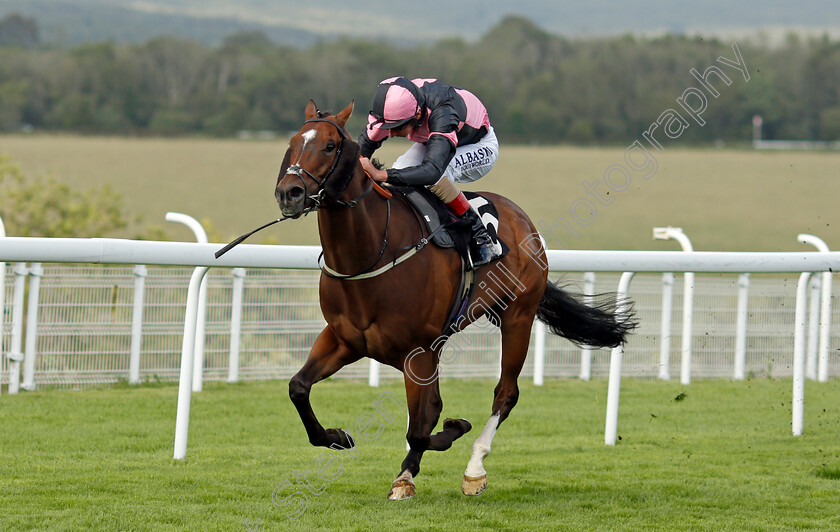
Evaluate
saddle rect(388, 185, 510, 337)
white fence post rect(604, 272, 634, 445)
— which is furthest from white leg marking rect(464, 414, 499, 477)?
white fence post rect(604, 272, 634, 445)

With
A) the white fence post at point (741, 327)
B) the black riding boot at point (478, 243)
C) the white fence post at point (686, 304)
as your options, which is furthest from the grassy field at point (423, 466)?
the black riding boot at point (478, 243)

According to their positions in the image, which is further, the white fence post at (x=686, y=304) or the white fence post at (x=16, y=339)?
the white fence post at (x=686, y=304)

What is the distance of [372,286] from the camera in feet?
11.9

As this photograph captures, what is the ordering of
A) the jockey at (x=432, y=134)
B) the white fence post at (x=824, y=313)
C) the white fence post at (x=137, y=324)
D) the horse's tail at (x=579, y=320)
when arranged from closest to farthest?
the jockey at (x=432, y=134), the horse's tail at (x=579, y=320), the white fence post at (x=824, y=313), the white fence post at (x=137, y=324)

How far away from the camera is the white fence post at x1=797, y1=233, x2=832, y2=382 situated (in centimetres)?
573

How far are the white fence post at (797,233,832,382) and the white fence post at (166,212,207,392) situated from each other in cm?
362

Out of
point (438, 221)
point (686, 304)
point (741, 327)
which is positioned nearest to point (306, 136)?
point (438, 221)

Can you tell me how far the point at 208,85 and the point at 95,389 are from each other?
45.2 meters

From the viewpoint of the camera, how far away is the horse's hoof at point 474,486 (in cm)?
399

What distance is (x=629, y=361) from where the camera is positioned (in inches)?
340

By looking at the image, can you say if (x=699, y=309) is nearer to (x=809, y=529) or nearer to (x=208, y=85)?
(x=809, y=529)

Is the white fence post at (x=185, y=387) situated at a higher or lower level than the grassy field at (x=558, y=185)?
lower

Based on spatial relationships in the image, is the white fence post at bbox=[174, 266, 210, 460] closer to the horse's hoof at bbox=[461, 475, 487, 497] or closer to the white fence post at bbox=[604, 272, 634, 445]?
the horse's hoof at bbox=[461, 475, 487, 497]

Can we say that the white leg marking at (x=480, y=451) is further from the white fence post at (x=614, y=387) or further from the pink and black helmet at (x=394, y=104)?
the pink and black helmet at (x=394, y=104)
